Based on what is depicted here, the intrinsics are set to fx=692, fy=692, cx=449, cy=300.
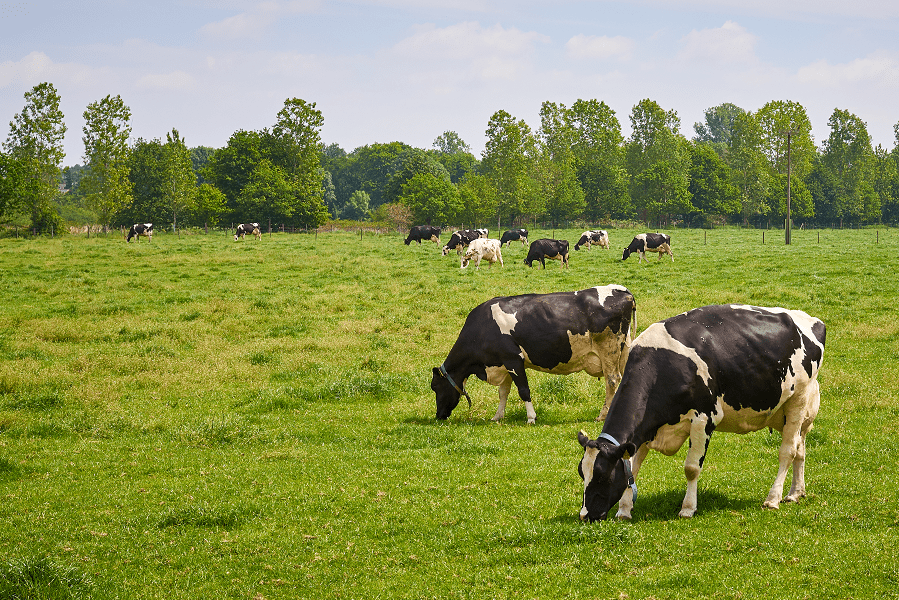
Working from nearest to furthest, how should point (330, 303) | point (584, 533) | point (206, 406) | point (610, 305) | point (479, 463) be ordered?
point (584, 533) → point (479, 463) → point (610, 305) → point (206, 406) → point (330, 303)

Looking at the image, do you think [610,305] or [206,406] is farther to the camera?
[206,406]

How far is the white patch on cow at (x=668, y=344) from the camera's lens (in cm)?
843

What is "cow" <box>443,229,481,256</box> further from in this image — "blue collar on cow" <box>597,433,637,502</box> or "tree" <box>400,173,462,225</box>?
"blue collar on cow" <box>597,433,637,502</box>

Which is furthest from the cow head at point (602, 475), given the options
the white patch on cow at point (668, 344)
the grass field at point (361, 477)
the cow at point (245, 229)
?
the cow at point (245, 229)

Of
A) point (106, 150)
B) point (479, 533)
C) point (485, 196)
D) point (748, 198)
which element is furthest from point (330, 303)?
point (748, 198)

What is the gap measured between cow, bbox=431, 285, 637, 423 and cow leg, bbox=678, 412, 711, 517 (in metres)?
5.30

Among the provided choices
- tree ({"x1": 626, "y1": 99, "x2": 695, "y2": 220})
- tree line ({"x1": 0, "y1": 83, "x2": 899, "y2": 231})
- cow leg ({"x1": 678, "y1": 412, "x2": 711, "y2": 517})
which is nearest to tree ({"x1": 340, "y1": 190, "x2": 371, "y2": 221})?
tree line ({"x1": 0, "y1": 83, "x2": 899, "y2": 231})

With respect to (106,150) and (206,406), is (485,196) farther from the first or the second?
(206,406)

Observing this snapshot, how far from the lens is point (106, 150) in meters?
74.4

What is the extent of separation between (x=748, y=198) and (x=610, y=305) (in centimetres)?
9905

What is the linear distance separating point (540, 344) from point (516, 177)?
8006 centimetres

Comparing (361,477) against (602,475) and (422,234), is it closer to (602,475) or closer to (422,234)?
(602,475)

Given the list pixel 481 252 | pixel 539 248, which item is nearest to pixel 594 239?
pixel 539 248

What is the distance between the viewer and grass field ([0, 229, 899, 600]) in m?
7.21
